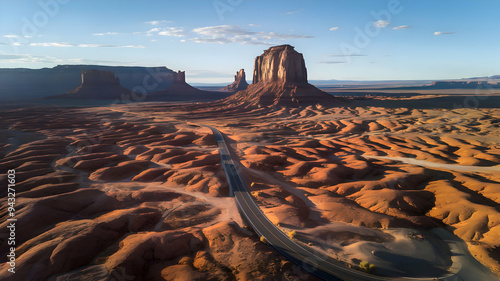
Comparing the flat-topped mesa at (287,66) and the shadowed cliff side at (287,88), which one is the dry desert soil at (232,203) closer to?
the shadowed cliff side at (287,88)

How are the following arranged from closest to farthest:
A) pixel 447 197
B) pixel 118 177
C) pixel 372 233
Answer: pixel 372 233, pixel 447 197, pixel 118 177

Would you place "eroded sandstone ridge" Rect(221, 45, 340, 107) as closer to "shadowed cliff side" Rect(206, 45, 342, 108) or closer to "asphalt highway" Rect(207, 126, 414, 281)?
"shadowed cliff side" Rect(206, 45, 342, 108)

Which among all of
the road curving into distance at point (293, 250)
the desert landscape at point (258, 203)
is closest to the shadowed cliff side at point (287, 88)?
the desert landscape at point (258, 203)

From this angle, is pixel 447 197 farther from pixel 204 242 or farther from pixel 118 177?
pixel 118 177

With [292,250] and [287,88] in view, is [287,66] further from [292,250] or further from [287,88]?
[292,250]

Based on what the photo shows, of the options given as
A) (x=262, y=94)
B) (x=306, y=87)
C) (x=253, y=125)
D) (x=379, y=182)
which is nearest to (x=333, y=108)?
(x=306, y=87)

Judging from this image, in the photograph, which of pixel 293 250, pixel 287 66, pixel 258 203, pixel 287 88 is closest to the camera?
pixel 293 250

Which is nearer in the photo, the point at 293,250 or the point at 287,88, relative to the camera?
the point at 293,250

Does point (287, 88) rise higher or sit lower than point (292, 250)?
higher

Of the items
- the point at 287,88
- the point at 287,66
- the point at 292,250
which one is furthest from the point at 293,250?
the point at 287,66
